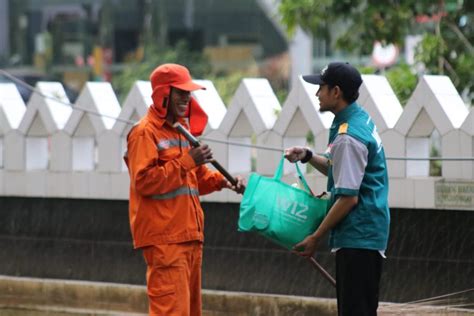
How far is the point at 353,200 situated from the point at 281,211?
544 millimetres

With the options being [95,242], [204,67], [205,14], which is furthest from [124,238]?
[205,14]

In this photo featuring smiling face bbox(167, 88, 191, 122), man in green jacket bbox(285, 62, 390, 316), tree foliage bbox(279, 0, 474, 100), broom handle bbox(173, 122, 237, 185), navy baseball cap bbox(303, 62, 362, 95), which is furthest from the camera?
tree foliage bbox(279, 0, 474, 100)

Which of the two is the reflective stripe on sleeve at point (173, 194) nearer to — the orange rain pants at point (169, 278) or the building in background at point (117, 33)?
the orange rain pants at point (169, 278)

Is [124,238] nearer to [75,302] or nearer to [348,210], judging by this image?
[75,302]

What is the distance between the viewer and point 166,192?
7.29m

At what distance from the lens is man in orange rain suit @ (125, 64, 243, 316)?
7242 mm

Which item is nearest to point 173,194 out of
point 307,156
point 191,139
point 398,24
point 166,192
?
point 166,192

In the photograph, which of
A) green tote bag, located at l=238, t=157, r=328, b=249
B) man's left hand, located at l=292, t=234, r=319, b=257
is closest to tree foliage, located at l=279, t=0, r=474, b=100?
green tote bag, located at l=238, t=157, r=328, b=249

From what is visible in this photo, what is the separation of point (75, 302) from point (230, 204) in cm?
155

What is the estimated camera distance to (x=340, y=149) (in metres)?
6.82

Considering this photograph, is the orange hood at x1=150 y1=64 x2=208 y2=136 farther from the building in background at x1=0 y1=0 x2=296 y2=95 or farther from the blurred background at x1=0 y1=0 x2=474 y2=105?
the building in background at x1=0 y1=0 x2=296 y2=95

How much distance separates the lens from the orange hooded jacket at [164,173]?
7.25 m

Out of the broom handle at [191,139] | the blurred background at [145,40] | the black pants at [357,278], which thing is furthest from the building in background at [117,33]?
the black pants at [357,278]

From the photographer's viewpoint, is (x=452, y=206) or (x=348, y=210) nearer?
(x=348, y=210)
